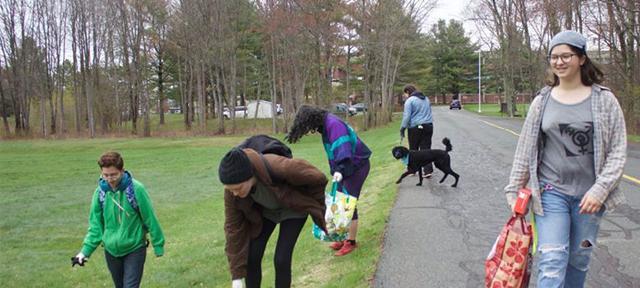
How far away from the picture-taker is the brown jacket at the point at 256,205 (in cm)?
399

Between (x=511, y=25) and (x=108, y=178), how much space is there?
43701 mm

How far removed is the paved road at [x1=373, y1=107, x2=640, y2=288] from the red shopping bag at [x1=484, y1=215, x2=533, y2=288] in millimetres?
1508

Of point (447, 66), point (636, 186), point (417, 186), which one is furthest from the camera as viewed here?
point (447, 66)

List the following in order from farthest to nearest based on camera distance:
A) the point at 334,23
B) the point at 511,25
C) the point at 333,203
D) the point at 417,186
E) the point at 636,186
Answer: the point at 511,25, the point at 334,23, the point at 417,186, the point at 636,186, the point at 333,203

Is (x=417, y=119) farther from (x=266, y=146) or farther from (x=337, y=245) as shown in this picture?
(x=266, y=146)

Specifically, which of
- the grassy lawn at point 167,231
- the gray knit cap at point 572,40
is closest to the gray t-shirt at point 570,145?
the gray knit cap at point 572,40

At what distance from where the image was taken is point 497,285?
340 centimetres

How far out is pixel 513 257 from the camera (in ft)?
11.0

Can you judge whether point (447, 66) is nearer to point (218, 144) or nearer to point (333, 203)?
point (218, 144)

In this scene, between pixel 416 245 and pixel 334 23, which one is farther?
pixel 334 23

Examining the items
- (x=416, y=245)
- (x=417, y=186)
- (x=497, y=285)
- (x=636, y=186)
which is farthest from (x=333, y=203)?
(x=636, y=186)

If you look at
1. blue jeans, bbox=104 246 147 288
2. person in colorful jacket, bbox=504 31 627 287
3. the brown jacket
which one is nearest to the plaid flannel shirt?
person in colorful jacket, bbox=504 31 627 287

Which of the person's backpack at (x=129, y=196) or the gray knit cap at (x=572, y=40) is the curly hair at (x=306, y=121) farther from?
the gray knit cap at (x=572, y=40)

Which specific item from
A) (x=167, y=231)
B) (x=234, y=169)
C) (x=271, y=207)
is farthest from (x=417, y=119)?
(x=234, y=169)
